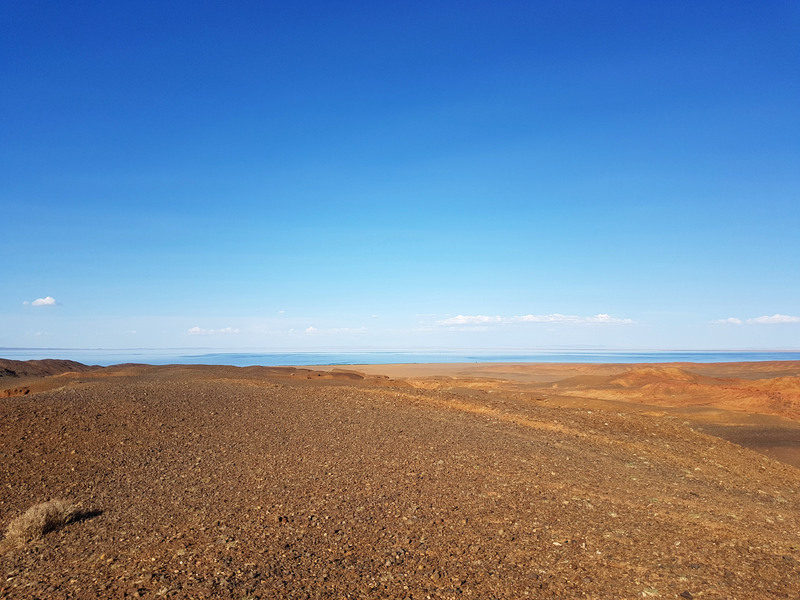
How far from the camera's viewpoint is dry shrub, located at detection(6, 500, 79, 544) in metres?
6.75

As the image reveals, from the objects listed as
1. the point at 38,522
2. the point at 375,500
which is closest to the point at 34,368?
the point at 38,522

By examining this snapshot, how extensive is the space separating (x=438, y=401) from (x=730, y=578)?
517 inches

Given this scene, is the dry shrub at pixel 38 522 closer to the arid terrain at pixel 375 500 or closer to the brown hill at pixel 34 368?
the arid terrain at pixel 375 500

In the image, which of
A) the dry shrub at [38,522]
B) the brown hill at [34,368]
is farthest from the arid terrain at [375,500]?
the brown hill at [34,368]

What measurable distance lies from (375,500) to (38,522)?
4.33 m

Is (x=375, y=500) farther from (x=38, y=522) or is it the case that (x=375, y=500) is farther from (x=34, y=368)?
(x=34, y=368)

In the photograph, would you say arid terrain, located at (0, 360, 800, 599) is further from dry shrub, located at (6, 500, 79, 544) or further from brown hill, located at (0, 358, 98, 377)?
brown hill, located at (0, 358, 98, 377)

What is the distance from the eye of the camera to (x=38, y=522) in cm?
685

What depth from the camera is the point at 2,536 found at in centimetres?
698

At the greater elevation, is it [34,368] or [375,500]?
[34,368]

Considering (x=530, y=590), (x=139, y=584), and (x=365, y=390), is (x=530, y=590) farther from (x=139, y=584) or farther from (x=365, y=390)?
(x=365, y=390)

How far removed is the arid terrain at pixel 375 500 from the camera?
5.63m

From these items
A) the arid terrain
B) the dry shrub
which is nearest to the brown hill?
the arid terrain

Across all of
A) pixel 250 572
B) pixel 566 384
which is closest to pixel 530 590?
pixel 250 572
